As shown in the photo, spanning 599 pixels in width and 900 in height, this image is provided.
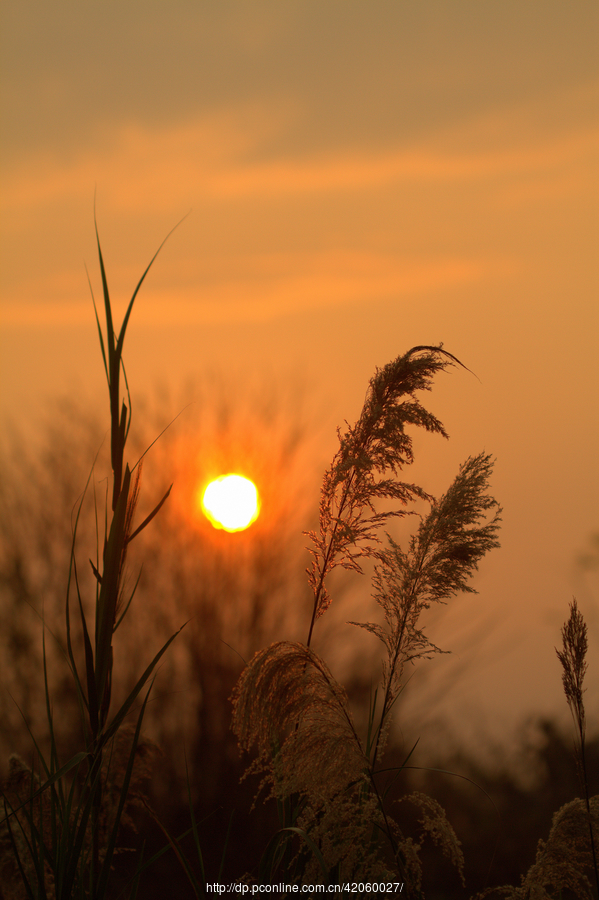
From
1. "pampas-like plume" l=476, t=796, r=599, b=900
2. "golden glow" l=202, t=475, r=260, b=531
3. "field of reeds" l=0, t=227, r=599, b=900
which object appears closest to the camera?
"field of reeds" l=0, t=227, r=599, b=900

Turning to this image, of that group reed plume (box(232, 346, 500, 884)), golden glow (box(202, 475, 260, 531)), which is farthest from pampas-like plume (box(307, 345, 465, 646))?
golden glow (box(202, 475, 260, 531))

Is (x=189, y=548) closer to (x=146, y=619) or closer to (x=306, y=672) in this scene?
(x=146, y=619)

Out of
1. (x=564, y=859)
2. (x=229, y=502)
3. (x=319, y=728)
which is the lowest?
(x=564, y=859)

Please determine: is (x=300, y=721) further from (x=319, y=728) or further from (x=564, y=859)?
(x=564, y=859)

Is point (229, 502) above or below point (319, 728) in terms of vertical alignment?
above

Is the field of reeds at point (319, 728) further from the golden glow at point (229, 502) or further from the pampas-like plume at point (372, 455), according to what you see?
the golden glow at point (229, 502)

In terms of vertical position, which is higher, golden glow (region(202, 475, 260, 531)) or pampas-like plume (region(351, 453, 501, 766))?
golden glow (region(202, 475, 260, 531))

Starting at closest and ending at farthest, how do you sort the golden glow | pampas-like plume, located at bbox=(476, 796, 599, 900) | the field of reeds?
1. the field of reeds
2. pampas-like plume, located at bbox=(476, 796, 599, 900)
3. the golden glow

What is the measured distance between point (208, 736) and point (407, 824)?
2.59 metres

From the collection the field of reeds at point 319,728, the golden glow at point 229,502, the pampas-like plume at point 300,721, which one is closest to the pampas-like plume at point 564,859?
the field of reeds at point 319,728

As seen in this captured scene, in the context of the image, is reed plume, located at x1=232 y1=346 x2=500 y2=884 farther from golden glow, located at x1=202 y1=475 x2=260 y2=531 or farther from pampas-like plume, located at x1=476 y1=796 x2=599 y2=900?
golden glow, located at x1=202 y1=475 x2=260 y2=531

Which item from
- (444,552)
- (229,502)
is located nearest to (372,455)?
(444,552)

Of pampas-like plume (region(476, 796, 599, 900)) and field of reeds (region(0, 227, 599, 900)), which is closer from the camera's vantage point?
field of reeds (region(0, 227, 599, 900))

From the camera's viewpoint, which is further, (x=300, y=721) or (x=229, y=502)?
(x=229, y=502)
